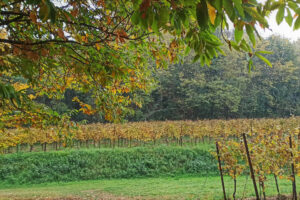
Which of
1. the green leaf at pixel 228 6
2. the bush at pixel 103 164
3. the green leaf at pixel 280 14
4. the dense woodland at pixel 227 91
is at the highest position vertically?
the dense woodland at pixel 227 91

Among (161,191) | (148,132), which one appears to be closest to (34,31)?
(161,191)

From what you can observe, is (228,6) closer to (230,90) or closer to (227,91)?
(227,91)

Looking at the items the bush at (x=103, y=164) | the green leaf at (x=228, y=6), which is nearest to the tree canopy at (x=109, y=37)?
the green leaf at (x=228, y=6)

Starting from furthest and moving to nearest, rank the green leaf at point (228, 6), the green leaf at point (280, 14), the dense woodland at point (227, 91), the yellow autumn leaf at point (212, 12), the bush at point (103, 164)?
the dense woodland at point (227, 91), the bush at point (103, 164), the green leaf at point (280, 14), the yellow autumn leaf at point (212, 12), the green leaf at point (228, 6)

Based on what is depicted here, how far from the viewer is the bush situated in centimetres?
1270

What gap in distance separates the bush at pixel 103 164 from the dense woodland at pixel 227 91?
15.3m

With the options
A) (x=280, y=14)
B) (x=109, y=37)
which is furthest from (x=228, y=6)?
(x=109, y=37)

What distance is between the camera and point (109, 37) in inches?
121

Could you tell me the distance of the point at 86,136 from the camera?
19.5 metres

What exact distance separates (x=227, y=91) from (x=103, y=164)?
21.0 metres

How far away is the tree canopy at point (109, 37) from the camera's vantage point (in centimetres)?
118

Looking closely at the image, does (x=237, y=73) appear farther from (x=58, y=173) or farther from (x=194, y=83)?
(x=58, y=173)

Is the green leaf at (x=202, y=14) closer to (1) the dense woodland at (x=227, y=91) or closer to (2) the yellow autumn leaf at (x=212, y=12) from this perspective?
(2) the yellow autumn leaf at (x=212, y=12)

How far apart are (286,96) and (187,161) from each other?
24237 mm
